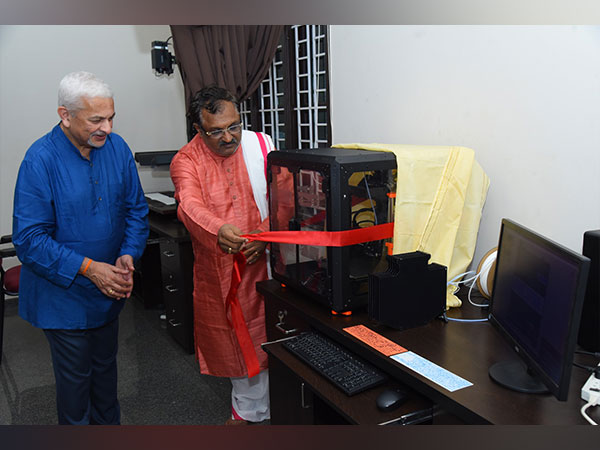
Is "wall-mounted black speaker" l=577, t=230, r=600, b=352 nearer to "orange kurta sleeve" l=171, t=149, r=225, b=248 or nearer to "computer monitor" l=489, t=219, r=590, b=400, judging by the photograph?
"computer monitor" l=489, t=219, r=590, b=400

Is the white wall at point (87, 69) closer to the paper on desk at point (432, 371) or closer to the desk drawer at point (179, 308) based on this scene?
the desk drawer at point (179, 308)

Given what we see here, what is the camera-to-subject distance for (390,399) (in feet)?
4.25

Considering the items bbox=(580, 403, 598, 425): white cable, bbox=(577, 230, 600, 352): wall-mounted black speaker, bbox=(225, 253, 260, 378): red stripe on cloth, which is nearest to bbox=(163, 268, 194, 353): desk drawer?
bbox=(225, 253, 260, 378): red stripe on cloth

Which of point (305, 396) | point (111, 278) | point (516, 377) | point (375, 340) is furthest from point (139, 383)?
point (516, 377)

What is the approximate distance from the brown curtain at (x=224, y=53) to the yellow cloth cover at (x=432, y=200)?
177 cm

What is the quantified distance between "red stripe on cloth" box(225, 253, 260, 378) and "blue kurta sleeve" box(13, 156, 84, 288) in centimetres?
63

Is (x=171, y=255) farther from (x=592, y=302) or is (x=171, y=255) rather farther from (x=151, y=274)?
(x=592, y=302)

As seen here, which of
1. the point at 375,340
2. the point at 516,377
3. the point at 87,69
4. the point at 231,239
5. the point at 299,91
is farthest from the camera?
the point at 87,69

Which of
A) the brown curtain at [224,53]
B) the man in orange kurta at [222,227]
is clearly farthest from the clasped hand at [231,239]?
the brown curtain at [224,53]

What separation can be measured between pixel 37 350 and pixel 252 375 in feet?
6.24

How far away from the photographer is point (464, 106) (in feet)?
6.33

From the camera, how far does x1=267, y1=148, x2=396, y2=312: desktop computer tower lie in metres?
1.58

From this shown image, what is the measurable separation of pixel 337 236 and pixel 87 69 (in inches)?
138

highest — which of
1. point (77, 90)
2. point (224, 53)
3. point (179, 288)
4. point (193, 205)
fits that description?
point (224, 53)
